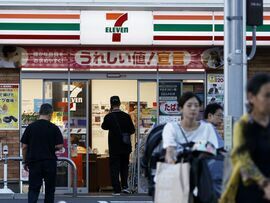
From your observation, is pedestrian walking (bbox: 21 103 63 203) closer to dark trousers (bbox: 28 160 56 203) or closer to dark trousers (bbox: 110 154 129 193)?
dark trousers (bbox: 28 160 56 203)

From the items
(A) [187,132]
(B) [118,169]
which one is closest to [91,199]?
(B) [118,169]

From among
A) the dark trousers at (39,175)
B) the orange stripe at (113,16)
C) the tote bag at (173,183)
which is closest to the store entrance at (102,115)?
the orange stripe at (113,16)

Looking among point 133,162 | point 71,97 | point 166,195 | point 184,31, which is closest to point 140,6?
point 184,31

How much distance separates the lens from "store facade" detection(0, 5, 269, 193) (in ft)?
44.3

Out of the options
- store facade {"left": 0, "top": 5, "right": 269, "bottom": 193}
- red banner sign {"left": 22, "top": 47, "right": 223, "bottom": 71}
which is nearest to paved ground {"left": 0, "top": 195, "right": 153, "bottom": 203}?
store facade {"left": 0, "top": 5, "right": 269, "bottom": 193}

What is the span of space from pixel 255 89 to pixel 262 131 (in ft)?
1.03

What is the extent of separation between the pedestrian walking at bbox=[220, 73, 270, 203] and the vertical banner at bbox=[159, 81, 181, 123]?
9.49 m

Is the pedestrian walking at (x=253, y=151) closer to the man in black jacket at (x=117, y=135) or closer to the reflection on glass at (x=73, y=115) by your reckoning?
the man in black jacket at (x=117, y=135)

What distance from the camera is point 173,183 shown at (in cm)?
607

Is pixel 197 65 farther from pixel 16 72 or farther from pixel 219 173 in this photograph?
pixel 219 173

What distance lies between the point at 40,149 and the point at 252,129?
17.0ft

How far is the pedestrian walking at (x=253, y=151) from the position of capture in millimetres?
4422

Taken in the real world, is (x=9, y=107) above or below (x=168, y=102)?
below

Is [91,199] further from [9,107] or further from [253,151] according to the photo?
[253,151]
